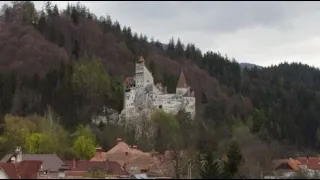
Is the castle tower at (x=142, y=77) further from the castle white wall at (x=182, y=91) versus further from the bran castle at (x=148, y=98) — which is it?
the castle white wall at (x=182, y=91)

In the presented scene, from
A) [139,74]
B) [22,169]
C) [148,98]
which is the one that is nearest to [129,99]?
[148,98]

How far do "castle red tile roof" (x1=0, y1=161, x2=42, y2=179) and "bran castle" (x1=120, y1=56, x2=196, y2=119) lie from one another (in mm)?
73089

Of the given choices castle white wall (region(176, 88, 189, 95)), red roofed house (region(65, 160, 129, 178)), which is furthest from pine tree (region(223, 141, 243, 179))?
castle white wall (region(176, 88, 189, 95))

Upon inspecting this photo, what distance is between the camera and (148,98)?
5344 inches

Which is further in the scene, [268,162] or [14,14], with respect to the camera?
[14,14]

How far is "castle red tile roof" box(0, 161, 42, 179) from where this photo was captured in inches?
2228

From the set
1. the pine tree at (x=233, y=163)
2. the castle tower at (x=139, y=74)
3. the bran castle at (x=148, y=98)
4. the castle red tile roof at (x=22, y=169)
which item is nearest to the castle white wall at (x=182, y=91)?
the bran castle at (x=148, y=98)

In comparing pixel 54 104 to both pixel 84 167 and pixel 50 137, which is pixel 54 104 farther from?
pixel 84 167

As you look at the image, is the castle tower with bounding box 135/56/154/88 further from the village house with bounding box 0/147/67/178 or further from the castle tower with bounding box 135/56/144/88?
the village house with bounding box 0/147/67/178

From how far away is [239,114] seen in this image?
163 meters

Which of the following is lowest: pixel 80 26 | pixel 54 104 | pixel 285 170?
pixel 285 170

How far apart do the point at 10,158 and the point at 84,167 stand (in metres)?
7.61

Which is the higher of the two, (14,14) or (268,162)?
(14,14)

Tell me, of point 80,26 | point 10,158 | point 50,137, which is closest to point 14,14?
point 80,26
